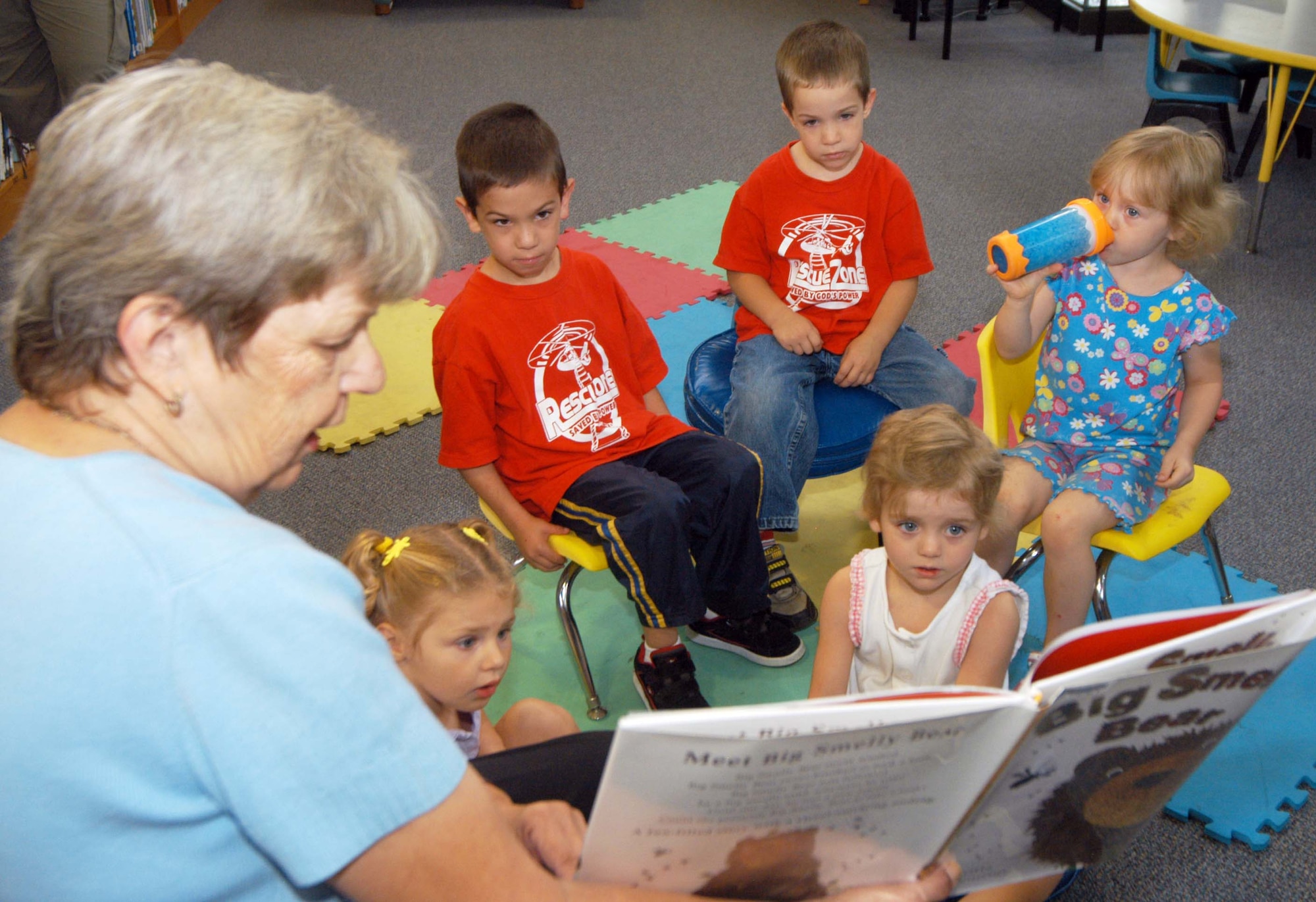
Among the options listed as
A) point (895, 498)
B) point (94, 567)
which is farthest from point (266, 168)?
point (895, 498)

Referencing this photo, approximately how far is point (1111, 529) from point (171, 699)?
1.47 meters

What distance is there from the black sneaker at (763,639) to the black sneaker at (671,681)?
0.45ft

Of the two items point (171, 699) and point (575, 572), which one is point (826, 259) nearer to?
point (575, 572)

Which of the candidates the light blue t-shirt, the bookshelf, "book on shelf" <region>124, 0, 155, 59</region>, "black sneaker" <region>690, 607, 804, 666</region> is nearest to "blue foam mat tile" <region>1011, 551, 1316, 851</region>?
"black sneaker" <region>690, 607, 804, 666</region>

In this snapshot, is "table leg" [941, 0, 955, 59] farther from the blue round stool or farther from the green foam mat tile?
the blue round stool

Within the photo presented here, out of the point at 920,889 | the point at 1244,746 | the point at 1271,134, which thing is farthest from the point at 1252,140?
the point at 920,889

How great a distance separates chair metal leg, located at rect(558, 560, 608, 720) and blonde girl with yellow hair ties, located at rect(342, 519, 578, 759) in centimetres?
36

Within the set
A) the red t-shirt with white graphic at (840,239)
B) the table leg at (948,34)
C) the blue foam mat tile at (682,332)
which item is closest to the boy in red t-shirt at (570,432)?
the red t-shirt with white graphic at (840,239)

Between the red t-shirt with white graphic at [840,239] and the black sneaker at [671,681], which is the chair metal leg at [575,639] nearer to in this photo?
the black sneaker at [671,681]

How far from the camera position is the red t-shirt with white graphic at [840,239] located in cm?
217

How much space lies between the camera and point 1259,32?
10.1ft

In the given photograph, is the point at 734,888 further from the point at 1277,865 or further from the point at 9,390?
the point at 9,390

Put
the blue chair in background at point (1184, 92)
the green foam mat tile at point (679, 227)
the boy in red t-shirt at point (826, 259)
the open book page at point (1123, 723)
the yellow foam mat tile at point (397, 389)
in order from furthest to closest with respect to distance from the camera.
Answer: the blue chair in background at point (1184, 92)
the green foam mat tile at point (679, 227)
the yellow foam mat tile at point (397, 389)
the boy in red t-shirt at point (826, 259)
the open book page at point (1123, 723)

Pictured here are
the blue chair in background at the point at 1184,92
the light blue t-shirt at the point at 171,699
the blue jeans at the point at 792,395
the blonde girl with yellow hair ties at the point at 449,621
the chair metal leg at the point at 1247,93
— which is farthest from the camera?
the chair metal leg at the point at 1247,93
